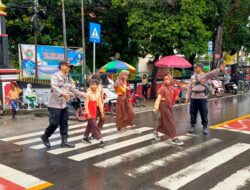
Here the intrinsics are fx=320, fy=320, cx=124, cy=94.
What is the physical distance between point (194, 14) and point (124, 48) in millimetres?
5093

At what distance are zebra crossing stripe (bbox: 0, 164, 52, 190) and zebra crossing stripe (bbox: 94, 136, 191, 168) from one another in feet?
3.91

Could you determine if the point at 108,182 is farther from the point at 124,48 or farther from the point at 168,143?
the point at 124,48

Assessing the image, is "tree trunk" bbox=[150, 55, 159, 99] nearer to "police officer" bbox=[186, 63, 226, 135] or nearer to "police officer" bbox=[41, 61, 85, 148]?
"police officer" bbox=[186, 63, 226, 135]

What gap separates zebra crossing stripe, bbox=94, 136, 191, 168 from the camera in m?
5.98

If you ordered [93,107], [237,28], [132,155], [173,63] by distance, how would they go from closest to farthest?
[132,155] < [93,107] < [173,63] < [237,28]

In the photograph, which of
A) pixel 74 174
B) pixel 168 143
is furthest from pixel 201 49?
pixel 74 174

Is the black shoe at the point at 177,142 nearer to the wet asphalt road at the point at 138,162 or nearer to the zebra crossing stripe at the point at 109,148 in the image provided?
the wet asphalt road at the point at 138,162

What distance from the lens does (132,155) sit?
6.52m

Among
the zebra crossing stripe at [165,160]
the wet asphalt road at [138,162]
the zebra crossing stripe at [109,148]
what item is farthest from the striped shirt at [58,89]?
the zebra crossing stripe at [165,160]

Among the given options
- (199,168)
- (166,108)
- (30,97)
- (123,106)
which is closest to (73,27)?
(30,97)

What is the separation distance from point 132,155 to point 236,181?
216 centimetres

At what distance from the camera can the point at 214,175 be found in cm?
538

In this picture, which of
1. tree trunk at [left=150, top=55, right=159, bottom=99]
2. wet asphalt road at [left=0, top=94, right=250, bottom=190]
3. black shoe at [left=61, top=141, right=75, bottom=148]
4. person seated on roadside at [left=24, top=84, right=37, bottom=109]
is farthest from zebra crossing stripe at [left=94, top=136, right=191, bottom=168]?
tree trunk at [left=150, top=55, right=159, bottom=99]

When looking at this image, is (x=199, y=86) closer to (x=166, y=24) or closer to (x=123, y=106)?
(x=123, y=106)
